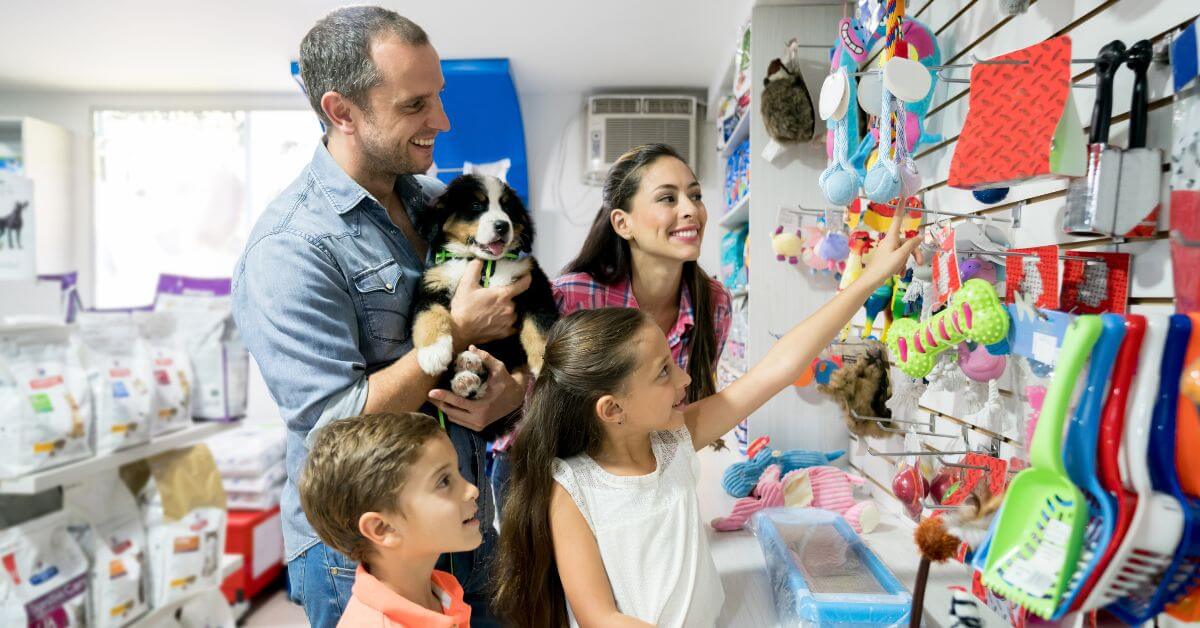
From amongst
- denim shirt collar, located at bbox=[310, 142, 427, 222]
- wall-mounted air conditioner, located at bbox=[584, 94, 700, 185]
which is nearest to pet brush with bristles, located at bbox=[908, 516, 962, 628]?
denim shirt collar, located at bbox=[310, 142, 427, 222]

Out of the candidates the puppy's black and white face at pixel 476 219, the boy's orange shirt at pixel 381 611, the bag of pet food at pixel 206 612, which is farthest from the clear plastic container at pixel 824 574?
the bag of pet food at pixel 206 612

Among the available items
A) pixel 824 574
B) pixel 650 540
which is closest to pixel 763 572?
pixel 824 574

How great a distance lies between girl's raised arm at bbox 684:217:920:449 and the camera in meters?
1.28

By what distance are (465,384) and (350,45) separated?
664 millimetres

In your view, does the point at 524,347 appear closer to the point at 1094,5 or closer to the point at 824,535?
the point at 824,535

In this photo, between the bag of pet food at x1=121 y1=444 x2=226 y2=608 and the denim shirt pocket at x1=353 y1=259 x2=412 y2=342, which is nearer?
the denim shirt pocket at x1=353 y1=259 x2=412 y2=342

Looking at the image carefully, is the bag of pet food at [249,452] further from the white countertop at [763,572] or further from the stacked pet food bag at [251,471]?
the white countertop at [763,572]

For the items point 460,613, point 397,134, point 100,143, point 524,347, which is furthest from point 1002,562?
point 100,143

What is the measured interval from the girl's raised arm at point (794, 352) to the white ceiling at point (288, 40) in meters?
2.02

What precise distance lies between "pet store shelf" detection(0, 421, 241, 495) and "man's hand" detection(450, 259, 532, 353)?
162 centimetres

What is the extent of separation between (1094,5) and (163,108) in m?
5.33

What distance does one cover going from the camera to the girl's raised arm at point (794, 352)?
1283 mm

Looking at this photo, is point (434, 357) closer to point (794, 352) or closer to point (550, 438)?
point (550, 438)

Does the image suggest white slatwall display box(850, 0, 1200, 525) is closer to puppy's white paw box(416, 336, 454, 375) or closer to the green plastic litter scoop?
the green plastic litter scoop
